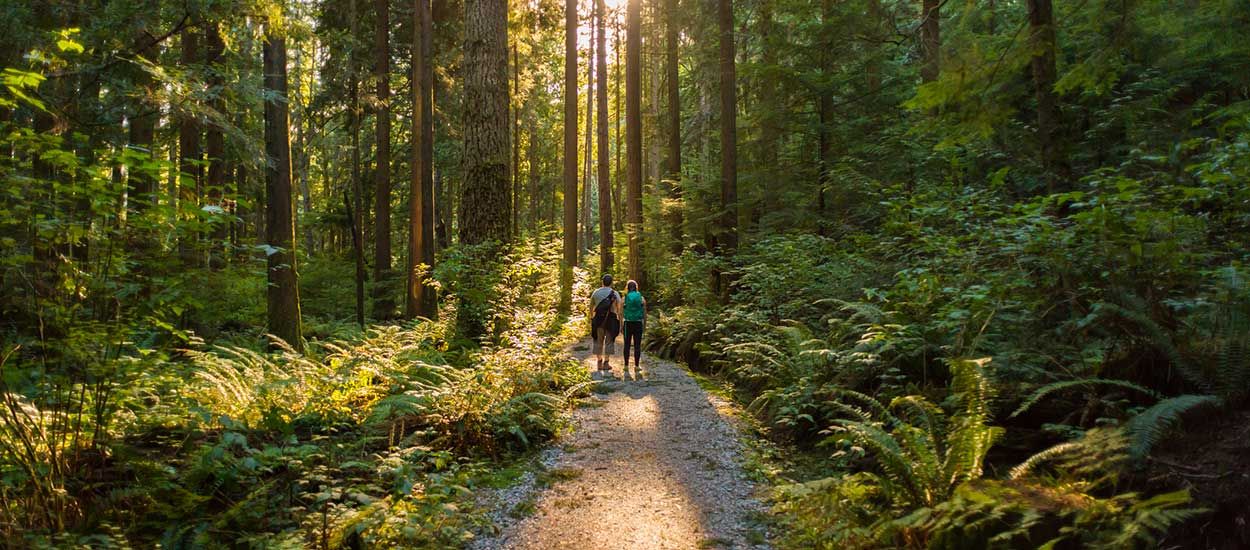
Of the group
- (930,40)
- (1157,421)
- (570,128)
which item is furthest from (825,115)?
(1157,421)

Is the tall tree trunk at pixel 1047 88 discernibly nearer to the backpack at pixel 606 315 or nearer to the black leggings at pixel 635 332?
the black leggings at pixel 635 332

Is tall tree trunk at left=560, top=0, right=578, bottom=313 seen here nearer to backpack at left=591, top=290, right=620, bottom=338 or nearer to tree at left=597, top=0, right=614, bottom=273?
tree at left=597, top=0, right=614, bottom=273

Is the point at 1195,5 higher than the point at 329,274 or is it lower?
higher

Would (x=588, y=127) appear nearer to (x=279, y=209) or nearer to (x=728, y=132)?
(x=728, y=132)

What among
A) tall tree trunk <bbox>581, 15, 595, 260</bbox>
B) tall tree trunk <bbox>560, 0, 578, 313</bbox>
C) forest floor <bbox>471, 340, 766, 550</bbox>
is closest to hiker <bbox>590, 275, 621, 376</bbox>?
forest floor <bbox>471, 340, 766, 550</bbox>

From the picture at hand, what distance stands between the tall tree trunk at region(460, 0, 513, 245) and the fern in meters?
9.56

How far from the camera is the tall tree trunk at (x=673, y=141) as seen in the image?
18.5 metres

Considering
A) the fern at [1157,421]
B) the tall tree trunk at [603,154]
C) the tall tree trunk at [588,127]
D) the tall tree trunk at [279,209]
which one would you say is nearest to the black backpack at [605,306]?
the tall tree trunk at [279,209]

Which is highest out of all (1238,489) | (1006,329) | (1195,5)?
(1195,5)

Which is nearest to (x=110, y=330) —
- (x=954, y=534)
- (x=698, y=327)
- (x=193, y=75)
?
(x=954, y=534)

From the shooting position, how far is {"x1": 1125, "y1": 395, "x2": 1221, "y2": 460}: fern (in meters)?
3.37

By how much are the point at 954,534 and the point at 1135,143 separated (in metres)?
8.24

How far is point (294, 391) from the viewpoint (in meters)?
6.14

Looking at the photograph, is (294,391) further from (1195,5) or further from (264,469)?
(1195,5)
